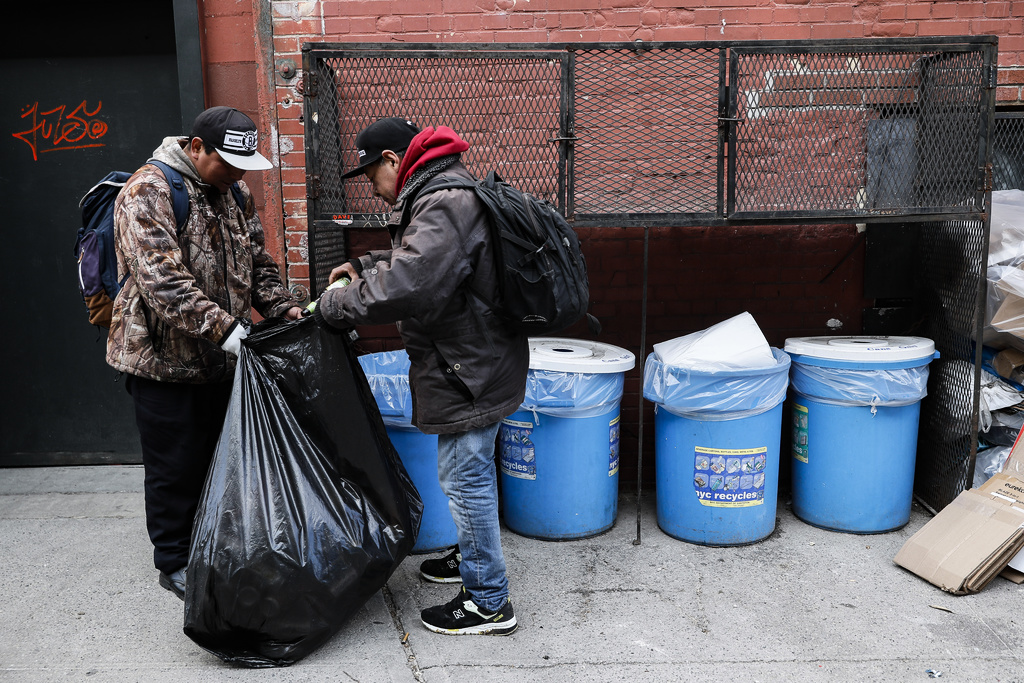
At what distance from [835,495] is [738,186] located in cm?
145

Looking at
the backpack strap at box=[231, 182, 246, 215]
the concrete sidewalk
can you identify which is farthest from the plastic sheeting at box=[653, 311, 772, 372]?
the backpack strap at box=[231, 182, 246, 215]

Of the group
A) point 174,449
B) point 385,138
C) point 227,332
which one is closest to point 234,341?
point 227,332

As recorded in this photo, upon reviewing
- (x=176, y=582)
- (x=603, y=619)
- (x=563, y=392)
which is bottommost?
(x=603, y=619)

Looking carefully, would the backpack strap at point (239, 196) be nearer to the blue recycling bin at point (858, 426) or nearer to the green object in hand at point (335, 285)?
the green object in hand at point (335, 285)

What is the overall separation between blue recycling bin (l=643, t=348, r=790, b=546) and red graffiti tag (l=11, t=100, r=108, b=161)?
3.08m

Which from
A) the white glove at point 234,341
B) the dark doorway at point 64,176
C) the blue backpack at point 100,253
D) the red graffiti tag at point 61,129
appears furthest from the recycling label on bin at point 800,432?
the red graffiti tag at point 61,129

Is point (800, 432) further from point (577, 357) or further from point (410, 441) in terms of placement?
point (410, 441)

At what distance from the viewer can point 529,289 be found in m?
2.55

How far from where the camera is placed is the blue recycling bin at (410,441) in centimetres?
319

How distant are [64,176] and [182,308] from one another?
84.6 inches

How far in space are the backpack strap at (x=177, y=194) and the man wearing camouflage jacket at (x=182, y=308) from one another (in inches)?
0.8

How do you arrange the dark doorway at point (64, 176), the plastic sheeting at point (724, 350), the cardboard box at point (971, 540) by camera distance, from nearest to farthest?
the cardboard box at point (971, 540), the plastic sheeting at point (724, 350), the dark doorway at point (64, 176)

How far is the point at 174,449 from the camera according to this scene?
115 inches

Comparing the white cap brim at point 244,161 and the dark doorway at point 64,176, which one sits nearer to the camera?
the white cap brim at point 244,161
